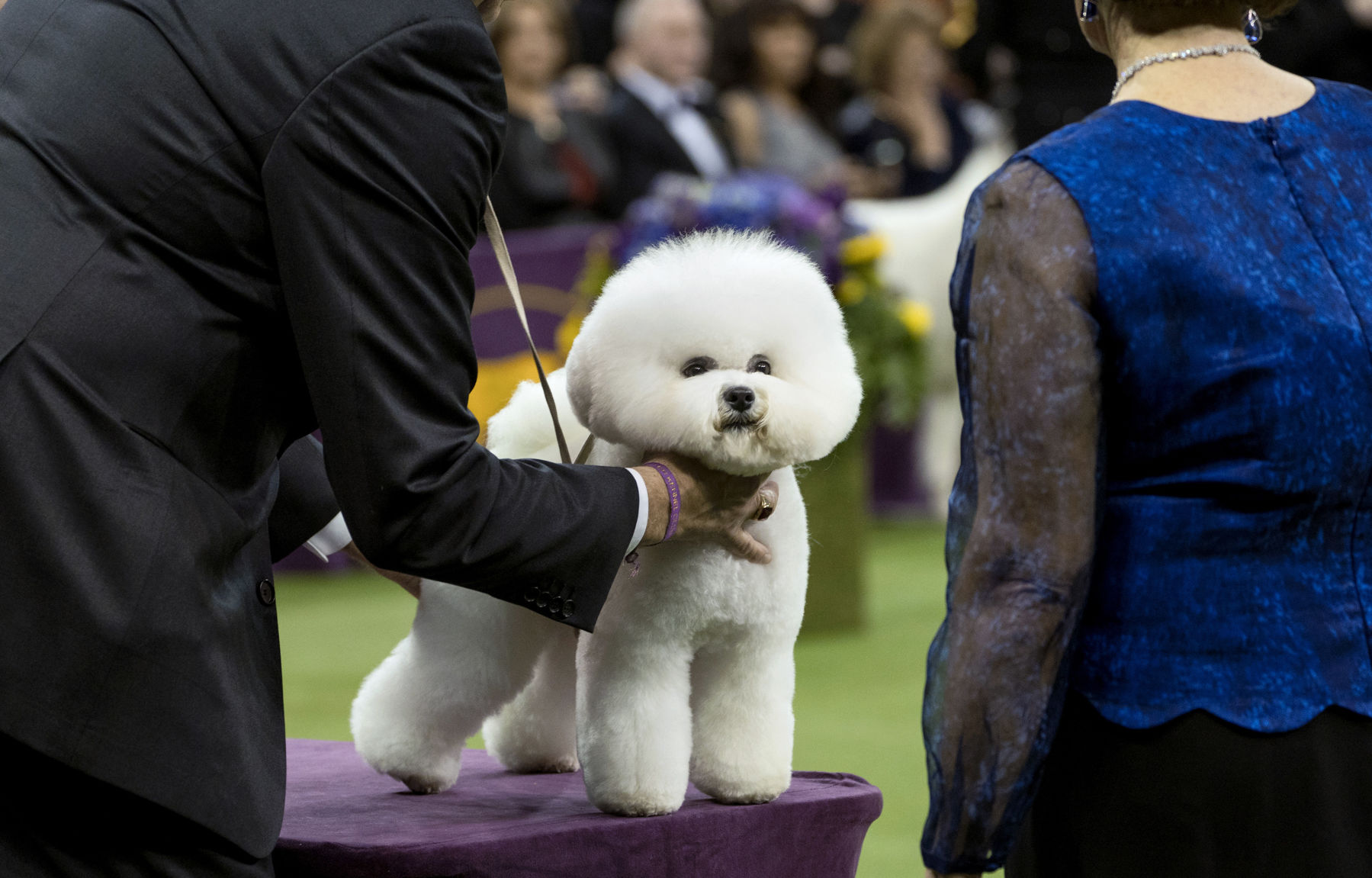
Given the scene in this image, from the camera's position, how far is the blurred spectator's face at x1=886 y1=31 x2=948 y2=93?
283 inches

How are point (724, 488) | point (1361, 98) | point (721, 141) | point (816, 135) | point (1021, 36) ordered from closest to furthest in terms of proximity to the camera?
point (1361, 98) < point (724, 488) < point (1021, 36) < point (721, 141) < point (816, 135)

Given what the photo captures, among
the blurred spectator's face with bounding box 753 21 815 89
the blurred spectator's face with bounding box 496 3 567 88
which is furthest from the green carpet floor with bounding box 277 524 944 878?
the blurred spectator's face with bounding box 753 21 815 89

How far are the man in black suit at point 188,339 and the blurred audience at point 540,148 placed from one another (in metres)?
4.25

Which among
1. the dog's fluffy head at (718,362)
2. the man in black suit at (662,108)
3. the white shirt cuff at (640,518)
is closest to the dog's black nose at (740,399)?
the dog's fluffy head at (718,362)

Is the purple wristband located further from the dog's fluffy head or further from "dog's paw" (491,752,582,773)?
"dog's paw" (491,752,582,773)

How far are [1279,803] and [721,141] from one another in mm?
5608

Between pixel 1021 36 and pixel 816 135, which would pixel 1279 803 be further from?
pixel 816 135

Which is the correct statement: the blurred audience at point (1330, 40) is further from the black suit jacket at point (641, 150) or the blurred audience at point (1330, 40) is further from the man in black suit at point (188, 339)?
the man in black suit at point (188, 339)

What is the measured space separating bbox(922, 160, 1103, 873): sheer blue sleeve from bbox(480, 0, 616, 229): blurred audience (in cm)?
448

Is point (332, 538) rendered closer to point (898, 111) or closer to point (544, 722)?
point (544, 722)

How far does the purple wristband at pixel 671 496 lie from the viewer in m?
1.44

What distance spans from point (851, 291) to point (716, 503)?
107 inches

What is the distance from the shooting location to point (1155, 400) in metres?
1.07

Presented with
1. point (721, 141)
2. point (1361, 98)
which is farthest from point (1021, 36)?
point (1361, 98)
